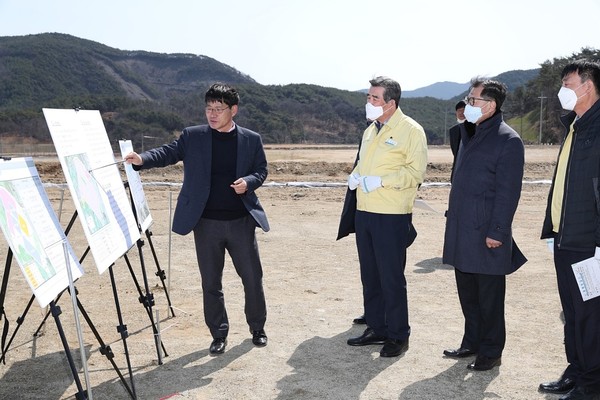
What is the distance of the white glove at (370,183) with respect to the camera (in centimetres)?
477

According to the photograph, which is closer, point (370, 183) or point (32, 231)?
point (32, 231)

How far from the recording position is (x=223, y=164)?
5086 millimetres

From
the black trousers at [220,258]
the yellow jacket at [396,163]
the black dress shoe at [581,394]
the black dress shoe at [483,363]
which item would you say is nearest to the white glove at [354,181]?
the yellow jacket at [396,163]

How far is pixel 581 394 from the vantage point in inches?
159

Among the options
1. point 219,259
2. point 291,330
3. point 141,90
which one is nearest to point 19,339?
point 219,259

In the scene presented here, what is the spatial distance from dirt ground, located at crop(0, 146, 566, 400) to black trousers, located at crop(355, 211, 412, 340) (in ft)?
1.08

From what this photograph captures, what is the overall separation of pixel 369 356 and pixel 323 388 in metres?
0.72

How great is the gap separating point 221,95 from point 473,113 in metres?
1.84

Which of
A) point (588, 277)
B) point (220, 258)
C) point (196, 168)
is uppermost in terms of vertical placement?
point (196, 168)

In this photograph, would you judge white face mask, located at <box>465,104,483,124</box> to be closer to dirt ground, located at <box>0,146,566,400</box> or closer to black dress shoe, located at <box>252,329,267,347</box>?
dirt ground, located at <box>0,146,566,400</box>

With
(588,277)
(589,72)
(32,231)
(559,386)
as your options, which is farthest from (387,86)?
(32,231)

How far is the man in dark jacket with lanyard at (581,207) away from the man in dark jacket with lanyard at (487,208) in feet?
1.12

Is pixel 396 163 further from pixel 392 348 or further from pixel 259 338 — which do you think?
pixel 259 338

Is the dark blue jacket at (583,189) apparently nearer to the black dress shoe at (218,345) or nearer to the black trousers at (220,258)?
the black trousers at (220,258)
